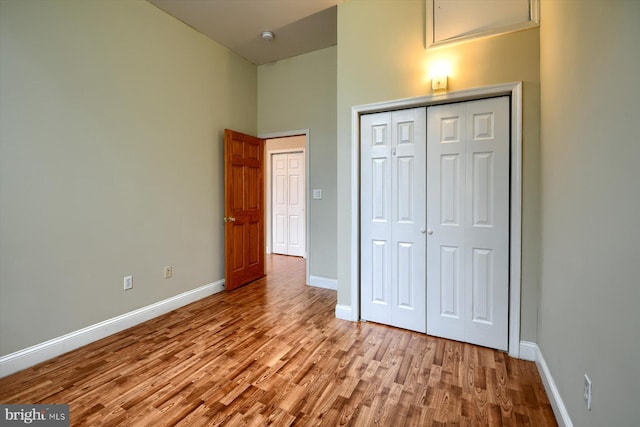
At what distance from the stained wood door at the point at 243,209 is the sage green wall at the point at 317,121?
25.9 inches

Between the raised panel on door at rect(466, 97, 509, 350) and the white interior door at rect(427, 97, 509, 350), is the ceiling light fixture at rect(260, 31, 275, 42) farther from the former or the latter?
the raised panel on door at rect(466, 97, 509, 350)

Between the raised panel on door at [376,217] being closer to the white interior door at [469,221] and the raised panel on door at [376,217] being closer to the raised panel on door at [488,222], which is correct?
the white interior door at [469,221]

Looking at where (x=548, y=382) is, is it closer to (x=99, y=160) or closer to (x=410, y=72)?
(x=410, y=72)

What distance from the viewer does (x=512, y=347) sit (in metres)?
2.20

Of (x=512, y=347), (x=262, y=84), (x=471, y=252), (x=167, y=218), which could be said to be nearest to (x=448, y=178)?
(x=471, y=252)

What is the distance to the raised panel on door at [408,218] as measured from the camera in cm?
252

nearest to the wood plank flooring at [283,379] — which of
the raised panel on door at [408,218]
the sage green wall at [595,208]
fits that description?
the raised panel on door at [408,218]

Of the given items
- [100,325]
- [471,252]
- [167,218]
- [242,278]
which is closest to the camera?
[471,252]

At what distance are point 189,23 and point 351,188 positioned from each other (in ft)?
8.62

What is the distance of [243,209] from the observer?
394cm

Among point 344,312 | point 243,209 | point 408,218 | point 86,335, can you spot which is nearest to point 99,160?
point 86,335

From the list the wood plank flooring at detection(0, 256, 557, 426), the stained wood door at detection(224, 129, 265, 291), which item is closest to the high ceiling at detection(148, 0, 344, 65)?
the stained wood door at detection(224, 129, 265, 291)

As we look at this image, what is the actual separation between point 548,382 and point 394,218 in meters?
1.51

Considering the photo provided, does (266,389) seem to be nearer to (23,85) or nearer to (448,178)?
(448,178)
